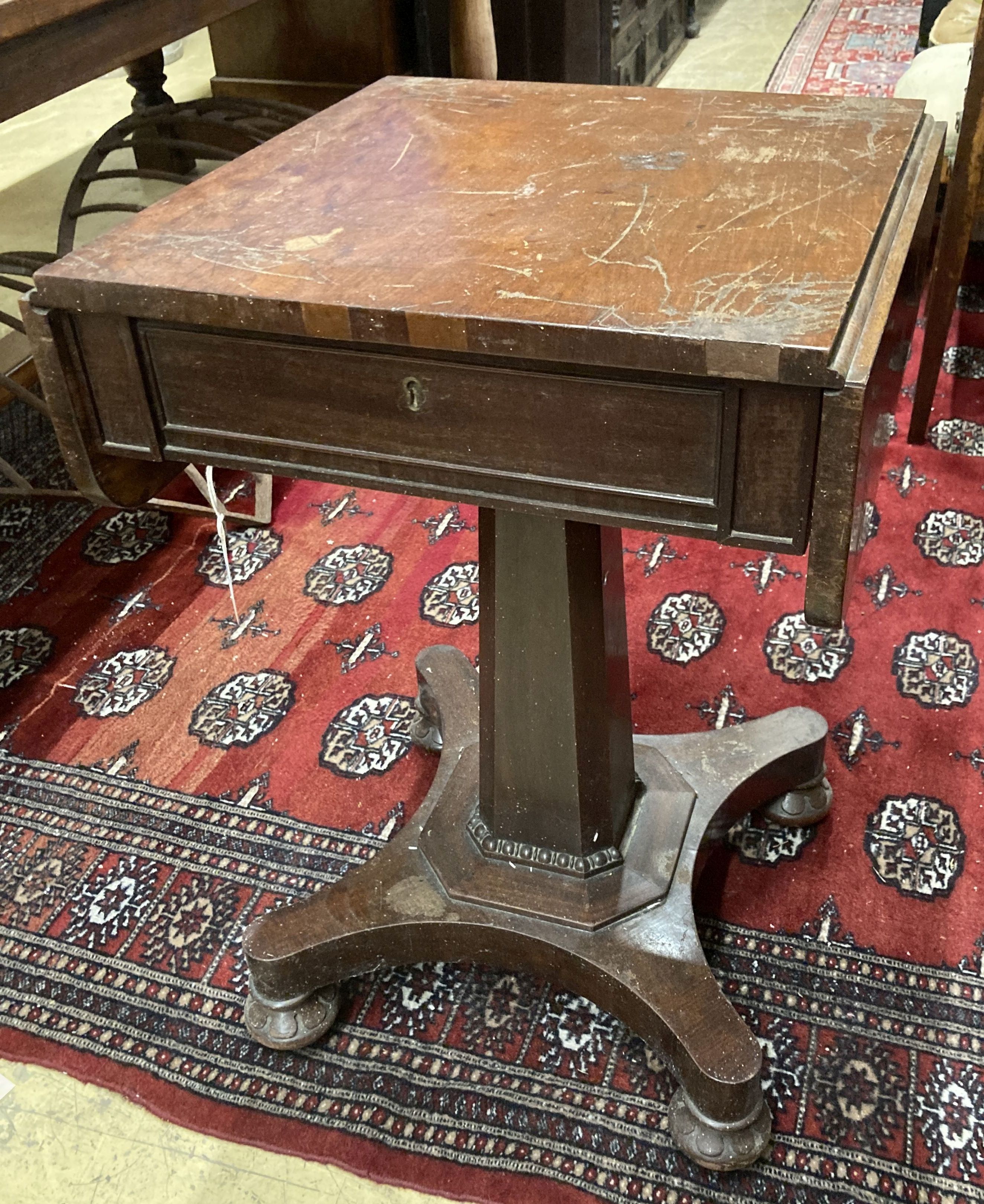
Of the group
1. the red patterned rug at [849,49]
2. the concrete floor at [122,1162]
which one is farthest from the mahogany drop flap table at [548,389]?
the red patterned rug at [849,49]

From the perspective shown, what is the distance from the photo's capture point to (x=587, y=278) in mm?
892

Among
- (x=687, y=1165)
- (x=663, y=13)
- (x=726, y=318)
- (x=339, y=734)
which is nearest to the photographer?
(x=726, y=318)

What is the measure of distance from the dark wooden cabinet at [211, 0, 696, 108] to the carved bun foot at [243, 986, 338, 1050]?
2.41m

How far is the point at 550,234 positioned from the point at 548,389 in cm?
17

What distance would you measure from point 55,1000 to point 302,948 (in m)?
0.34

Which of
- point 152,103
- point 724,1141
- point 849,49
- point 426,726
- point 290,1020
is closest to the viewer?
point 724,1141

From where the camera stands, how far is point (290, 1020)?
1.35 metres

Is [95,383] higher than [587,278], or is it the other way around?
[587,278]

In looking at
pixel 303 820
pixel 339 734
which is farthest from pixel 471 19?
pixel 303 820

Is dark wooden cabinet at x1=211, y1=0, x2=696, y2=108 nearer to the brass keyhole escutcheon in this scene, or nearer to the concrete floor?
the brass keyhole escutcheon

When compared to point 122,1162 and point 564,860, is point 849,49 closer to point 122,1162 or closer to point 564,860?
point 564,860

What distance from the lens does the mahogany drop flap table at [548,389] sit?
0.85m

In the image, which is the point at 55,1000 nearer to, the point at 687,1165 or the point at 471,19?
the point at 687,1165

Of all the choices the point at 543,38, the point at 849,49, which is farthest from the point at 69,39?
the point at 849,49
